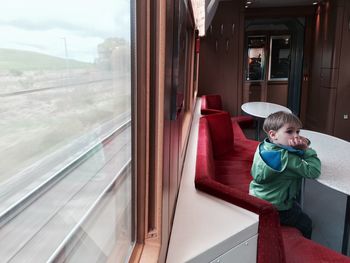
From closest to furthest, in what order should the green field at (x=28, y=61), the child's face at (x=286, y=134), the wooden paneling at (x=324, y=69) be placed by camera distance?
the green field at (x=28, y=61) → the child's face at (x=286, y=134) → the wooden paneling at (x=324, y=69)

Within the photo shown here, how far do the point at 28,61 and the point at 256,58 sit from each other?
934 cm

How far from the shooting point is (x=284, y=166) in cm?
181

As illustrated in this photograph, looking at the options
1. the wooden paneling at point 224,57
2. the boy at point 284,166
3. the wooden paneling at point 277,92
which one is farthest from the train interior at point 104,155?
the wooden paneling at point 277,92

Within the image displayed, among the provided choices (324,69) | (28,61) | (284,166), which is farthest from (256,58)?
(28,61)

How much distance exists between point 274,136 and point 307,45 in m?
6.91

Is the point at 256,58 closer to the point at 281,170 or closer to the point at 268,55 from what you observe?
the point at 268,55

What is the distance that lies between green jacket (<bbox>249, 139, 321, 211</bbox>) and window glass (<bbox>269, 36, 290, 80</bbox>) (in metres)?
8.12

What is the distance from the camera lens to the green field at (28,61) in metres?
0.44

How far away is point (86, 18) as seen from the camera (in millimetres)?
651

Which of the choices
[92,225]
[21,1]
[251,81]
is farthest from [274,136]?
[251,81]

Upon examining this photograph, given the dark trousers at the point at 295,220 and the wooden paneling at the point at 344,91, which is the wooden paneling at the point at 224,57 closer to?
the wooden paneling at the point at 344,91

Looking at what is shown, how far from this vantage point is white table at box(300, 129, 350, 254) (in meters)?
1.68

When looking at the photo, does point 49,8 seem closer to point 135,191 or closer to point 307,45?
point 135,191

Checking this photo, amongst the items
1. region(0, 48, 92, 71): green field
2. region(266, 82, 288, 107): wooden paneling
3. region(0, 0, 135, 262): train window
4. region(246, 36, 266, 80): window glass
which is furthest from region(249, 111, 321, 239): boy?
region(266, 82, 288, 107): wooden paneling
